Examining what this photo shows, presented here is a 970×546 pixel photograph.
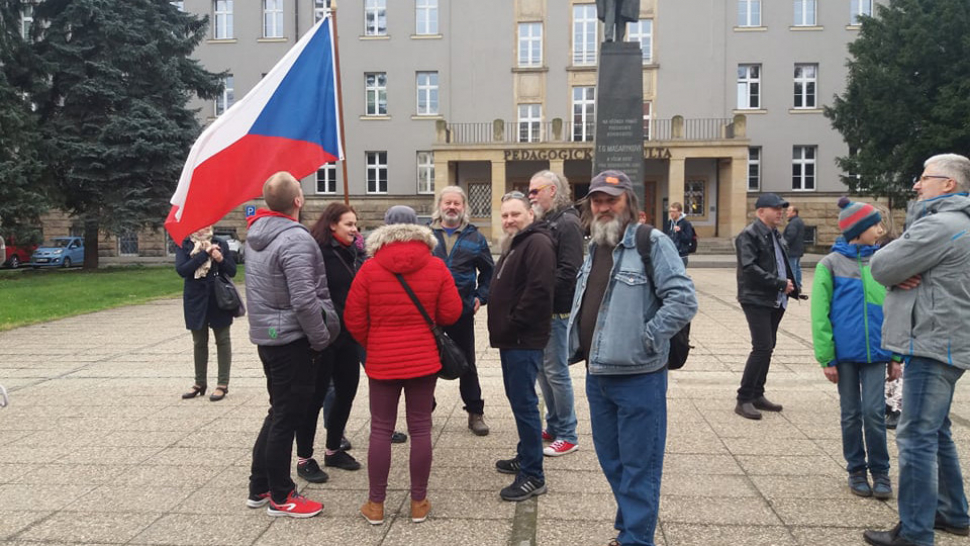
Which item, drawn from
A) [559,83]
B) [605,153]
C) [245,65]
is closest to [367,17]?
[245,65]

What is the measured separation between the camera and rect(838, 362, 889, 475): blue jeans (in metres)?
4.13

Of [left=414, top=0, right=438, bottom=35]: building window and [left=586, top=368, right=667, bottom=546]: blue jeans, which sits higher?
[left=414, top=0, right=438, bottom=35]: building window

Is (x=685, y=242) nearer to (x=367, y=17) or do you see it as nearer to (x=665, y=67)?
(x=665, y=67)

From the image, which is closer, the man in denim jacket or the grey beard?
the man in denim jacket

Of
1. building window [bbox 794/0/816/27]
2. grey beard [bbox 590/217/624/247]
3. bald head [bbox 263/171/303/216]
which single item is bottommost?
grey beard [bbox 590/217/624/247]

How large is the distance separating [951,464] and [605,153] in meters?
8.57

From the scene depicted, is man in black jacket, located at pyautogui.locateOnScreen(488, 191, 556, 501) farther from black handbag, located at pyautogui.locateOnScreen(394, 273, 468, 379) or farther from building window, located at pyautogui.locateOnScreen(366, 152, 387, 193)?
building window, located at pyautogui.locateOnScreen(366, 152, 387, 193)

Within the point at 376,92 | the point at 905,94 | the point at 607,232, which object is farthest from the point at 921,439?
the point at 376,92

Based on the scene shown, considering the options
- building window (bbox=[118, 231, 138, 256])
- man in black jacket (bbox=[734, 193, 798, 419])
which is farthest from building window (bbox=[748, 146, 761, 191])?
building window (bbox=[118, 231, 138, 256])

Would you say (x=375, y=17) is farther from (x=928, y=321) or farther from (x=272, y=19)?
(x=928, y=321)

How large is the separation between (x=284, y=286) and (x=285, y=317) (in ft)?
0.55

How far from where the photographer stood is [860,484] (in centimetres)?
416

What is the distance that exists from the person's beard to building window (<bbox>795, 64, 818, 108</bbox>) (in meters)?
34.2

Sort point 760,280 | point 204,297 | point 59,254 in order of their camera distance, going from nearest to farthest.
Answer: point 760,280 < point 204,297 < point 59,254
